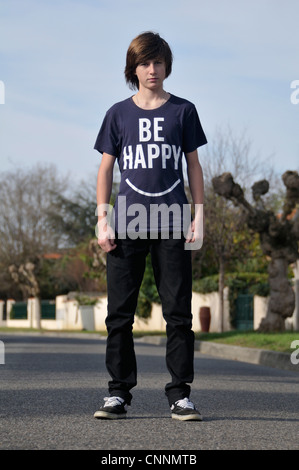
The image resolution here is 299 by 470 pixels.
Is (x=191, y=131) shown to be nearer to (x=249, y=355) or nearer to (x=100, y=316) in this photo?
(x=249, y=355)

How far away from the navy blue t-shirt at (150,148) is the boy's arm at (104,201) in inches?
2.5

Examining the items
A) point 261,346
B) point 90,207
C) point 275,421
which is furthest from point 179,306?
point 90,207

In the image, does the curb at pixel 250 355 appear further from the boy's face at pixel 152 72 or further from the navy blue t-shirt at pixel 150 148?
the boy's face at pixel 152 72

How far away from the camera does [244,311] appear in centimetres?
2648

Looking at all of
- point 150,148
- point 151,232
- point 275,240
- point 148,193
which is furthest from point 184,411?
point 275,240

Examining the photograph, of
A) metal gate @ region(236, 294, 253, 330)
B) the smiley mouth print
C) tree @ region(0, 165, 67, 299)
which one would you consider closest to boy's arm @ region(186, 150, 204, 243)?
the smiley mouth print

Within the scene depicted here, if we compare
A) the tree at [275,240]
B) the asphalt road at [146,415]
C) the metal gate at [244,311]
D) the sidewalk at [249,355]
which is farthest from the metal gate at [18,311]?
the asphalt road at [146,415]

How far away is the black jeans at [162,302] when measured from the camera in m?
4.87

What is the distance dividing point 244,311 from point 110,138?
21860mm

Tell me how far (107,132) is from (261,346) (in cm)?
941

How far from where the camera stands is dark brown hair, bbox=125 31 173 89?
16.5ft

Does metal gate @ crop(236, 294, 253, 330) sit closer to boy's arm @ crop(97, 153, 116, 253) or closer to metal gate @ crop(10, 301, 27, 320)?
boy's arm @ crop(97, 153, 116, 253)

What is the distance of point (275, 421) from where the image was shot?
483 cm

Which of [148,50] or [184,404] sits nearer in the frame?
[184,404]
